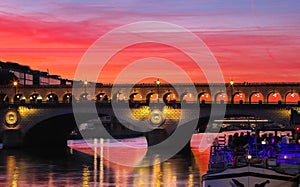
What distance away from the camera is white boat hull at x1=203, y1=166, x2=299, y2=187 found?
41.3 metres

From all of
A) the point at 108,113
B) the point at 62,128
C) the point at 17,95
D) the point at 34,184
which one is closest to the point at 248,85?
the point at 108,113

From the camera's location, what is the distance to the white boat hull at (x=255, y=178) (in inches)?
1626

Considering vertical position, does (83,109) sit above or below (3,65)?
below

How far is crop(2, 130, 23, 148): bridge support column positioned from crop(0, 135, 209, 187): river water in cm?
994

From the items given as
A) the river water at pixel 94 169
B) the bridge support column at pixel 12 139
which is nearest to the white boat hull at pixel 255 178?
the river water at pixel 94 169

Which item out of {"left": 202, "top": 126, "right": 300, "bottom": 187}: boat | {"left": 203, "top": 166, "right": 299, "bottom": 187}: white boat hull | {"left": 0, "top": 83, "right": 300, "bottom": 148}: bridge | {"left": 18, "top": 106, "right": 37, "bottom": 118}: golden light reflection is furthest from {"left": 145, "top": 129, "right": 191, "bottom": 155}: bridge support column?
{"left": 203, "top": 166, "right": 299, "bottom": 187}: white boat hull

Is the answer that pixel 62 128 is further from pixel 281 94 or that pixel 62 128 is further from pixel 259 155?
pixel 259 155

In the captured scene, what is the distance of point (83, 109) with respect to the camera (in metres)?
119

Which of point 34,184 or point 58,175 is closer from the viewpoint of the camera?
point 34,184

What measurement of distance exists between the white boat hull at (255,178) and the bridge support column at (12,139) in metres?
77.8

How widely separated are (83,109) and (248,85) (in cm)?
2633

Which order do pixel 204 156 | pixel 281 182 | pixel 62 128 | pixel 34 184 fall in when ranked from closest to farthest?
1. pixel 281 182
2. pixel 34 184
3. pixel 204 156
4. pixel 62 128

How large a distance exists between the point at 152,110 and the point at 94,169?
38.2 m

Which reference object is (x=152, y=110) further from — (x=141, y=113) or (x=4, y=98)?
(x=4, y=98)
